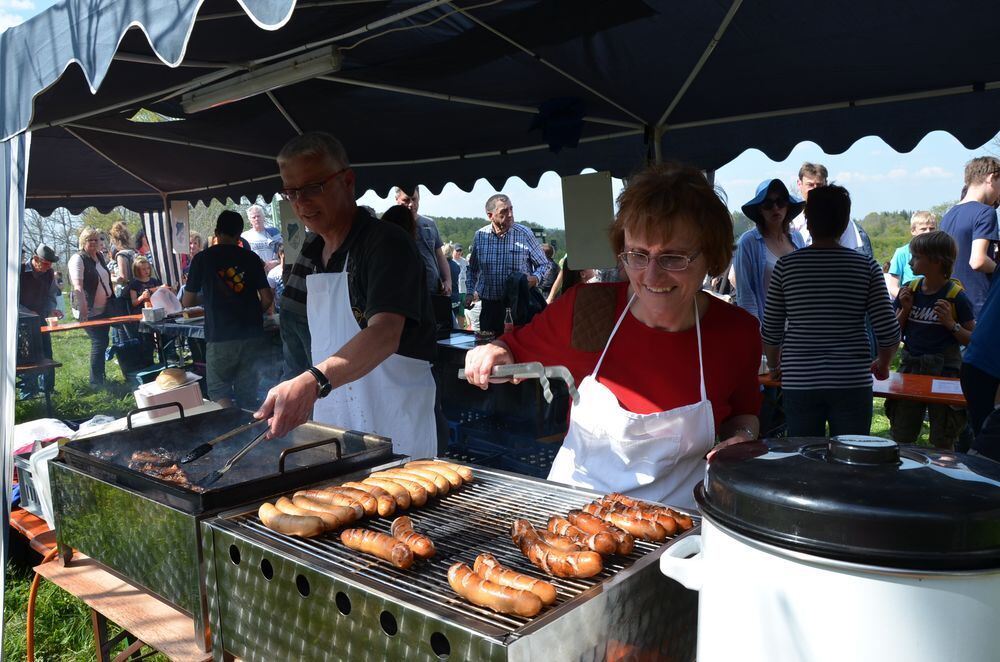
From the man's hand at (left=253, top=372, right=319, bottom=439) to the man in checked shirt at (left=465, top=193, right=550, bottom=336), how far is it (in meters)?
6.51

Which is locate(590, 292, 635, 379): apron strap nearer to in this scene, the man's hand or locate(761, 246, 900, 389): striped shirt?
the man's hand

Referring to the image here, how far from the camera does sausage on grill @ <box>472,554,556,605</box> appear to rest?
123cm

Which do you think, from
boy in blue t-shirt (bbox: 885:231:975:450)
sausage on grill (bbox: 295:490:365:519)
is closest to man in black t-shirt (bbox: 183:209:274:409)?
sausage on grill (bbox: 295:490:365:519)

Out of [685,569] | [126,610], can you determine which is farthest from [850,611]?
[126,610]

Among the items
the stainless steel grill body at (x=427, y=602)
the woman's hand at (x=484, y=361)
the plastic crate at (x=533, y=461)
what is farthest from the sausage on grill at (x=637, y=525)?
the plastic crate at (x=533, y=461)

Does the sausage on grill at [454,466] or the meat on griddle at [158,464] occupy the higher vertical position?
the sausage on grill at [454,466]

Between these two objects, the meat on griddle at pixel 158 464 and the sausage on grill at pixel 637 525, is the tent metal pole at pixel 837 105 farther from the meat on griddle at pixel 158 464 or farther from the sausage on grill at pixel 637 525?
the meat on griddle at pixel 158 464

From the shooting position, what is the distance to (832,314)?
160 inches

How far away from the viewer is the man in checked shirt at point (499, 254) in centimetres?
893

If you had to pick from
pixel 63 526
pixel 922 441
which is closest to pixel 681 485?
pixel 63 526

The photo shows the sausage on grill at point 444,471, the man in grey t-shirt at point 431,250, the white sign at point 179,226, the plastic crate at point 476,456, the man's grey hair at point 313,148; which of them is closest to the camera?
the sausage on grill at point 444,471

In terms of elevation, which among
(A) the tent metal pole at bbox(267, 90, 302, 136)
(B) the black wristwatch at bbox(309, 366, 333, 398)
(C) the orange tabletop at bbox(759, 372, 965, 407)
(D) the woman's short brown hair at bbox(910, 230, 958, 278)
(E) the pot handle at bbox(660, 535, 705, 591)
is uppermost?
(A) the tent metal pole at bbox(267, 90, 302, 136)

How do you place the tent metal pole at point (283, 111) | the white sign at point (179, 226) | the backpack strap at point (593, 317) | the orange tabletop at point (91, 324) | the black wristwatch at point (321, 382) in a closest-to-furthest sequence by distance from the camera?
the backpack strap at point (593, 317)
the black wristwatch at point (321, 382)
the tent metal pole at point (283, 111)
the white sign at point (179, 226)
the orange tabletop at point (91, 324)

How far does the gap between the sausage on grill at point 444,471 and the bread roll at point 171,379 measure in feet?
4.89
